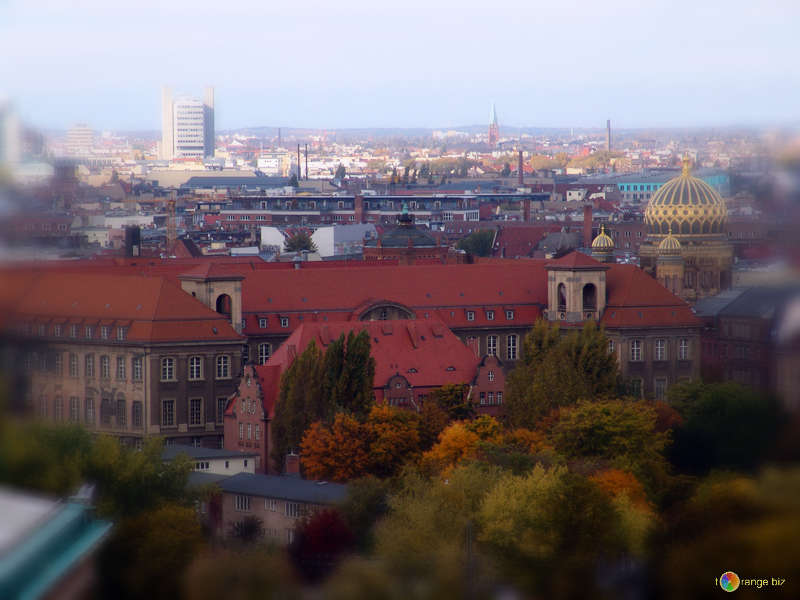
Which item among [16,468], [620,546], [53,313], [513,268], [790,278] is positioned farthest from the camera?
[513,268]

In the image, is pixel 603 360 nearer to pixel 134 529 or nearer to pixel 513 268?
pixel 513 268

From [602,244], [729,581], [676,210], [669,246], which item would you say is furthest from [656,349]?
[729,581]

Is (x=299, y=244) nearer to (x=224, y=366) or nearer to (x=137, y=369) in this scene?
(x=224, y=366)

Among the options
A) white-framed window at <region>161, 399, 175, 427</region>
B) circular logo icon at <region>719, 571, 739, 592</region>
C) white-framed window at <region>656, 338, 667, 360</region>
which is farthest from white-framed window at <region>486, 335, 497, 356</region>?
circular logo icon at <region>719, 571, 739, 592</region>

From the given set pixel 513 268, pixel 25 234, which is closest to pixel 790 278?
pixel 25 234

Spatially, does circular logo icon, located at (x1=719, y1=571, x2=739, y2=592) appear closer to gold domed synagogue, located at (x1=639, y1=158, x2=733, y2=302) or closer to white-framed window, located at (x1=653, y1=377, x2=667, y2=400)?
white-framed window, located at (x1=653, y1=377, x2=667, y2=400)

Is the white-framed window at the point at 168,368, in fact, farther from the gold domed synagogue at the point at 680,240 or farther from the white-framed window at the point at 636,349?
the gold domed synagogue at the point at 680,240
